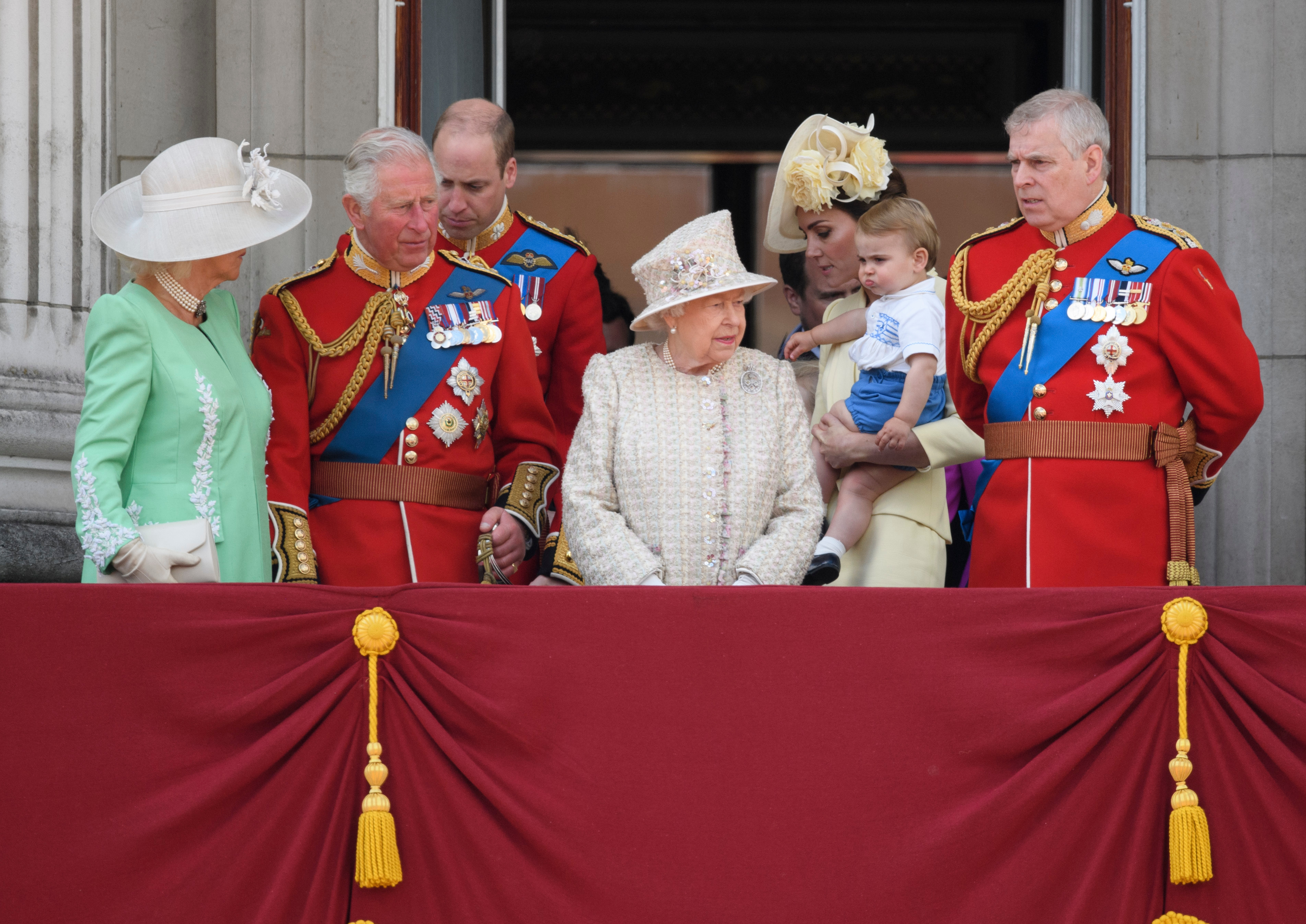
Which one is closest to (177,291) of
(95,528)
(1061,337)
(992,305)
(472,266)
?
(95,528)

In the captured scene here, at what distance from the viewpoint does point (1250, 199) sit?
493 cm

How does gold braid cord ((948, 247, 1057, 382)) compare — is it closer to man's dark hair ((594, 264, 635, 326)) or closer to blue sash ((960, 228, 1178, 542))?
blue sash ((960, 228, 1178, 542))

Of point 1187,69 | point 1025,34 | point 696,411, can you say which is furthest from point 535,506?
point 1025,34

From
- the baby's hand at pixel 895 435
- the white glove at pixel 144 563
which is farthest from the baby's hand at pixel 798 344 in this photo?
the white glove at pixel 144 563

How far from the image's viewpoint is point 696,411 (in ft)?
11.2

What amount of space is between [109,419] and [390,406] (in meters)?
0.73

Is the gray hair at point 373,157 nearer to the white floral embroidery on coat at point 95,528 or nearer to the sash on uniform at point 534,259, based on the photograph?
the sash on uniform at point 534,259

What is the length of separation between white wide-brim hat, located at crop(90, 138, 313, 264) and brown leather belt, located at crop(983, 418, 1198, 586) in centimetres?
171

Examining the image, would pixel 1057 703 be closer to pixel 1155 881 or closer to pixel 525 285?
pixel 1155 881

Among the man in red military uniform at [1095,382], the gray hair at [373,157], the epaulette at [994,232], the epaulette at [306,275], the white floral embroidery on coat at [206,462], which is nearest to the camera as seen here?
the white floral embroidery on coat at [206,462]

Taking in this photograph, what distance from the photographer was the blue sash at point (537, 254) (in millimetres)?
4230

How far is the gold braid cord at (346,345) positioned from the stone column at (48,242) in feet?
3.57

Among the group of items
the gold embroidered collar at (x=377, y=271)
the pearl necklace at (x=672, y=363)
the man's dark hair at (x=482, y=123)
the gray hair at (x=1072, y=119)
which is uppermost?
the man's dark hair at (x=482, y=123)

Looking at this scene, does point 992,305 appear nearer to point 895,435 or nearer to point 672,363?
point 895,435
